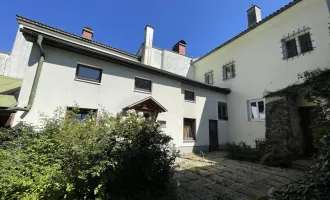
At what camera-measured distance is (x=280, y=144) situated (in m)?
8.77

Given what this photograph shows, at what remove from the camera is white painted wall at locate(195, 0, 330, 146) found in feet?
30.3

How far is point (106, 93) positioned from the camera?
9.09m

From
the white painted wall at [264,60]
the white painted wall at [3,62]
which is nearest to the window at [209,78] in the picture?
the white painted wall at [264,60]

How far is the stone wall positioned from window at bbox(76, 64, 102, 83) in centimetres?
1081

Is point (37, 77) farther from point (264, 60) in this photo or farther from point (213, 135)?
point (264, 60)

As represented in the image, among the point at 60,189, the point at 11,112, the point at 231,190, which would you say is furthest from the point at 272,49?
the point at 11,112

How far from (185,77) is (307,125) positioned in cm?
838

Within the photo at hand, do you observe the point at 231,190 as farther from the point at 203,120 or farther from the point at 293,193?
the point at 203,120

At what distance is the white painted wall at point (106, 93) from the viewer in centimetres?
732

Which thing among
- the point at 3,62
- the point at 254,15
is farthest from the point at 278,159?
the point at 3,62

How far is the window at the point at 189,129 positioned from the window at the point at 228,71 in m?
5.81

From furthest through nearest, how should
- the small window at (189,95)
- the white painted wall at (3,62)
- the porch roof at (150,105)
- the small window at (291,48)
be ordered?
the small window at (189,95) < the white painted wall at (3,62) < the small window at (291,48) < the porch roof at (150,105)

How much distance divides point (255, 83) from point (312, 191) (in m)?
10.8

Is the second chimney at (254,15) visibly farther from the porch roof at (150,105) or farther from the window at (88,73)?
the window at (88,73)
